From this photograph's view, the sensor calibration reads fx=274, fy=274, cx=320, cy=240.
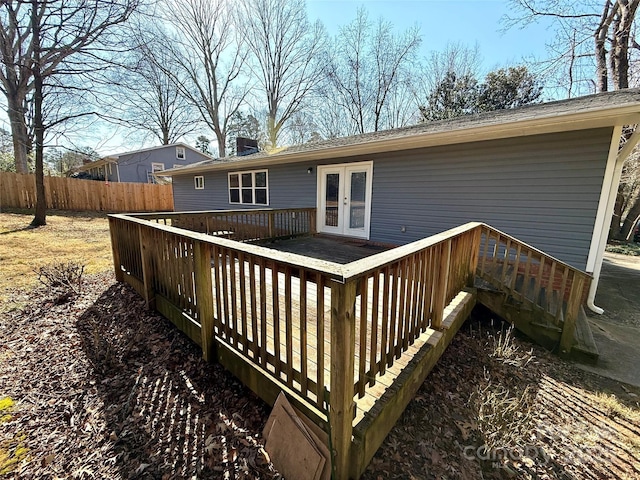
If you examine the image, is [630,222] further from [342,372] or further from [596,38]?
[342,372]

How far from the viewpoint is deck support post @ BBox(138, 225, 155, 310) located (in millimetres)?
3541

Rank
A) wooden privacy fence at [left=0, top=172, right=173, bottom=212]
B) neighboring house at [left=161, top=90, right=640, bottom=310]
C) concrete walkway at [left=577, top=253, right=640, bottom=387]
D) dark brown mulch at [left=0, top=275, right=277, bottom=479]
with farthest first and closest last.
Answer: wooden privacy fence at [left=0, top=172, right=173, bottom=212] < neighboring house at [left=161, top=90, right=640, bottom=310] < concrete walkway at [left=577, top=253, right=640, bottom=387] < dark brown mulch at [left=0, top=275, right=277, bottom=479]

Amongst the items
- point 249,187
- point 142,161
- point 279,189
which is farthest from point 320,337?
point 142,161

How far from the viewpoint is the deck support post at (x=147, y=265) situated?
3.54 meters

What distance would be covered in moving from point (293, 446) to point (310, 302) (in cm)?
176

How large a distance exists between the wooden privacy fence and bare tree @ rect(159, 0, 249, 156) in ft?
19.2

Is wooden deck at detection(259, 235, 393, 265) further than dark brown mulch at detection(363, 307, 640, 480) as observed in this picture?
Yes

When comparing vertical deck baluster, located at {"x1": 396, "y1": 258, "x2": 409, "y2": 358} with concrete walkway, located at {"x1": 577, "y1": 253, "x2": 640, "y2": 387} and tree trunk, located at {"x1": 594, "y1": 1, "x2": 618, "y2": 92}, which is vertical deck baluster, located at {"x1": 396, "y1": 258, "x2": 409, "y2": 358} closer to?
concrete walkway, located at {"x1": 577, "y1": 253, "x2": 640, "y2": 387}

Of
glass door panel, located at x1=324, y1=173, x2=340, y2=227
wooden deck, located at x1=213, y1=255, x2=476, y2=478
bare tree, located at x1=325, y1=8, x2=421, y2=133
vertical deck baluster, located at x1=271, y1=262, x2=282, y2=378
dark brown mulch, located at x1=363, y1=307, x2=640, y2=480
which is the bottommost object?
dark brown mulch, located at x1=363, y1=307, x2=640, y2=480

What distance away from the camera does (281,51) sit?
61.2 feet

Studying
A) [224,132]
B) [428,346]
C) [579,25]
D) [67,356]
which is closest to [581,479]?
[428,346]

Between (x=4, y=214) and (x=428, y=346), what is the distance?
18.0 meters

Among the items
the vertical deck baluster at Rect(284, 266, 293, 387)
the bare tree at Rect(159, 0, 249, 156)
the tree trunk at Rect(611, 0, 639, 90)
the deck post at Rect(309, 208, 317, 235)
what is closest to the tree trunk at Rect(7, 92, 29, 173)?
the bare tree at Rect(159, 0, 249, 156)

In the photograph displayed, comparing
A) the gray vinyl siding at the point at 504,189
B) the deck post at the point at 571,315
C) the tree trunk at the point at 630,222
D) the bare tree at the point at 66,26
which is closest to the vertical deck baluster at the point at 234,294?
the deck post at the point at 571,315
